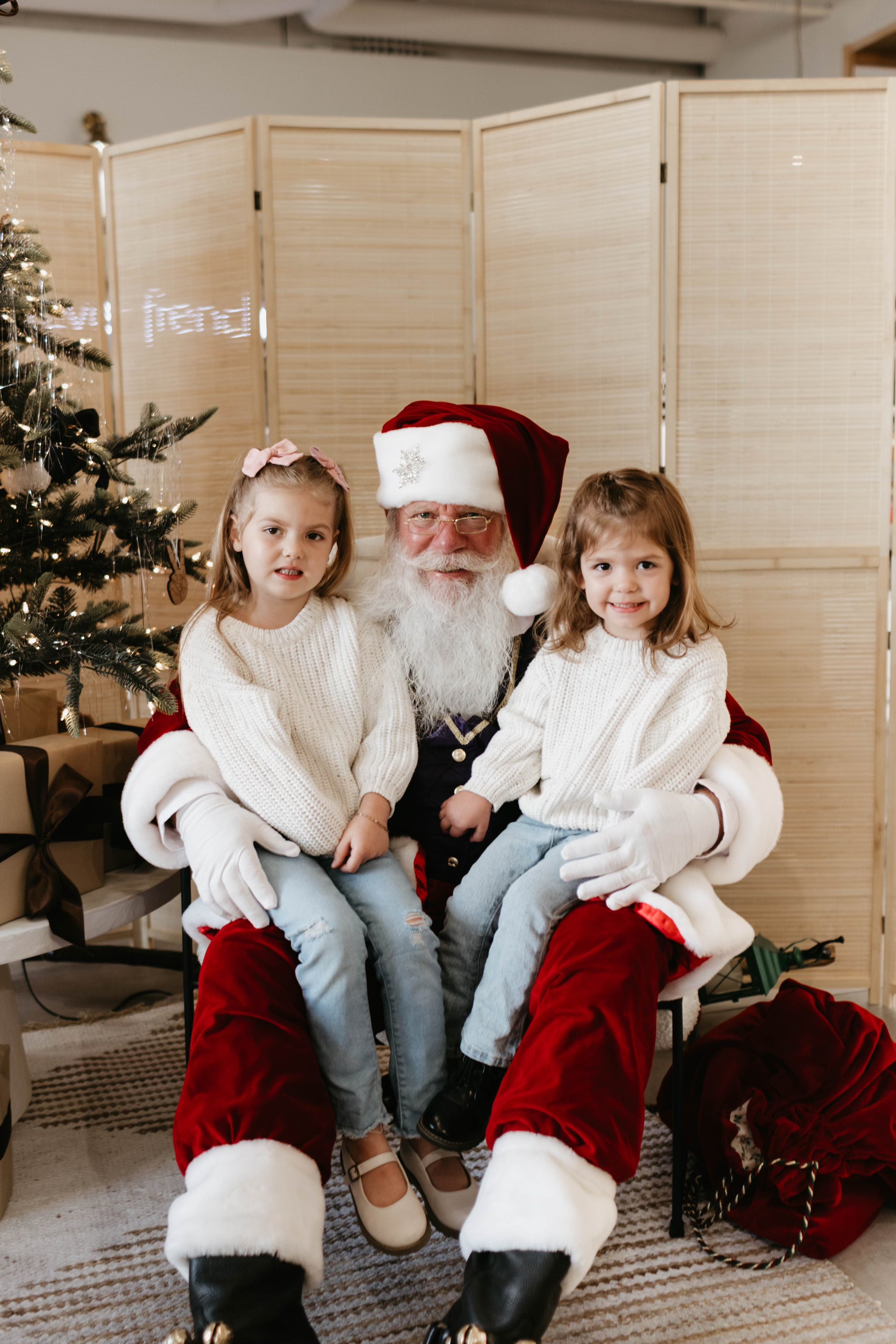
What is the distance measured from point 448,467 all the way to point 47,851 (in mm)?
1122

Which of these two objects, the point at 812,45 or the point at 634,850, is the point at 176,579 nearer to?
the point at 634,850

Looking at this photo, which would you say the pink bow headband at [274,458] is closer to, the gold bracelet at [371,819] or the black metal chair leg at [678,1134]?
the gold bracelet at [371,819]

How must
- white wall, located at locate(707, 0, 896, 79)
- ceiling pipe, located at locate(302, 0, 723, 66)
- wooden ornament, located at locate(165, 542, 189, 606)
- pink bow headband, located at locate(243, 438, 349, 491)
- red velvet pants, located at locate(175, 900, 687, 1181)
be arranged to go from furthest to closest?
ceiling pipe, located at locate(302, 0, 723, 66) < white wall, located at locate(707, 0, 896, 79) < wooden ornament, located at locate(165, 542, 189, 606) < pink bow headband, located at locate(243, 438, 349, 491) < red velvet pants, located at locate(175, 900, 687, 1181)

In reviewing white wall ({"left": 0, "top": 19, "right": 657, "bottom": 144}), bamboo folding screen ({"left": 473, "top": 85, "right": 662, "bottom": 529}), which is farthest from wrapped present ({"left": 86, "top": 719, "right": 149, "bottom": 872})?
white wall ({"left": 0, "top": 19, "right": 657, "bottom": 144})

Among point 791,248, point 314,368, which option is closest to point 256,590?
point 314,368

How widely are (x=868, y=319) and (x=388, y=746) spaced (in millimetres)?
1787

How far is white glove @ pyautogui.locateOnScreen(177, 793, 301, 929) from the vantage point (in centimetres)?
166

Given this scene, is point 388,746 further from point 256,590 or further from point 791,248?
point 791,248

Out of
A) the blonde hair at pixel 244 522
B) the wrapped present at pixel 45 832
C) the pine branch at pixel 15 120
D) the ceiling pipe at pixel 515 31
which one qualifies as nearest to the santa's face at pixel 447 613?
the blonde hair at pixel 244 522

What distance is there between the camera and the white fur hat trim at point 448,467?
6.99ft

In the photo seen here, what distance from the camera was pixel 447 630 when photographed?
2.14 metres

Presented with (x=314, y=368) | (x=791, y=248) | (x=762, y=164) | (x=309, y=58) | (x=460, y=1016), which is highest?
(x=309, y=58)

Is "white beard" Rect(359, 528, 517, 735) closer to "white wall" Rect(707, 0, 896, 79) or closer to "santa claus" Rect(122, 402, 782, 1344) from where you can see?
"santa claus" Rect(122, 402, 782, 1344)

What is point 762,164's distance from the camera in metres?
2.65
